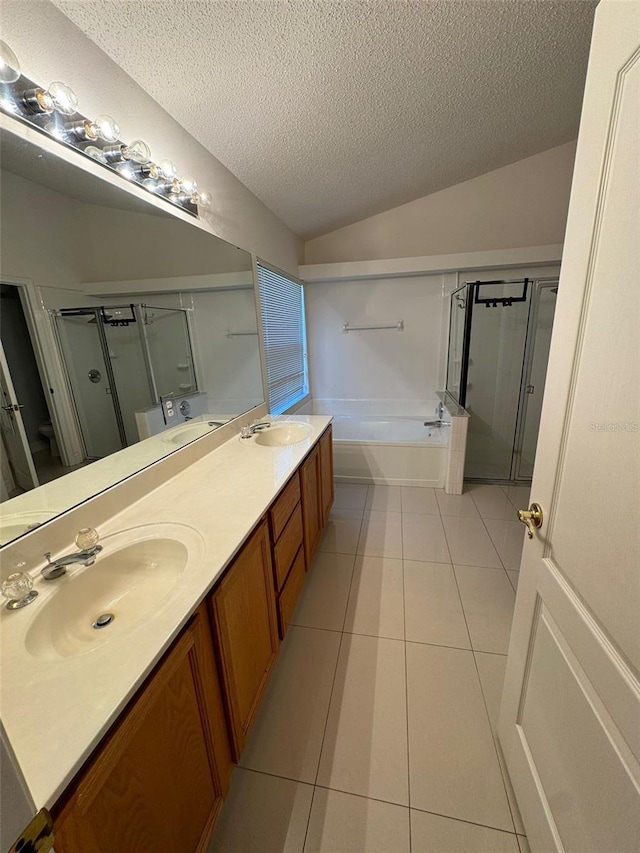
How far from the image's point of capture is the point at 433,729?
4.18 ft

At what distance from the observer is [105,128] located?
3.64 ft

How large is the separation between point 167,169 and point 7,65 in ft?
2.09

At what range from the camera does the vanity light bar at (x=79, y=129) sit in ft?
2.89

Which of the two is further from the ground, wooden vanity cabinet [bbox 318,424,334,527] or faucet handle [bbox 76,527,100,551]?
faucet handle [bbox 76,527,100,551]

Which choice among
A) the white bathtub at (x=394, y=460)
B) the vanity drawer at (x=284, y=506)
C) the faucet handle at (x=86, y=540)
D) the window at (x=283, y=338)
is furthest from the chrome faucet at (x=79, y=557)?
the white bathtub at (x=394, y=460)

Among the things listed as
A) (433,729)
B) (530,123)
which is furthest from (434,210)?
(433,729)

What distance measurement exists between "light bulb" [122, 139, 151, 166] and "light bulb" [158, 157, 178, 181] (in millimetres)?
114

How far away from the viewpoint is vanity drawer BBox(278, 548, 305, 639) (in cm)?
148

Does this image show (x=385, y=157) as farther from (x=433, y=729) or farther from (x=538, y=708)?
(x=433, y=729)

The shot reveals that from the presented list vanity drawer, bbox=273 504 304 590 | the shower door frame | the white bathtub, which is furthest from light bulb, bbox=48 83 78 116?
the white bathtub

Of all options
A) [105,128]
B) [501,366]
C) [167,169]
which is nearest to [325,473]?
[167,169]

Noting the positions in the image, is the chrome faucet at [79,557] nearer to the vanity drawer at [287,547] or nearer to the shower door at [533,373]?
the vanity drawer at [287,547]

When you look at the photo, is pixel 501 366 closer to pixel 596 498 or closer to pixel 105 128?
pixel 596 498

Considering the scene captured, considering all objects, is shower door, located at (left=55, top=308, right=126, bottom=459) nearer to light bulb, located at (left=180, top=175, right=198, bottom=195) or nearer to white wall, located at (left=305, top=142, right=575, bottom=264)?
light bulb, located at (left=180, top=175, right=198, bottom=195)
